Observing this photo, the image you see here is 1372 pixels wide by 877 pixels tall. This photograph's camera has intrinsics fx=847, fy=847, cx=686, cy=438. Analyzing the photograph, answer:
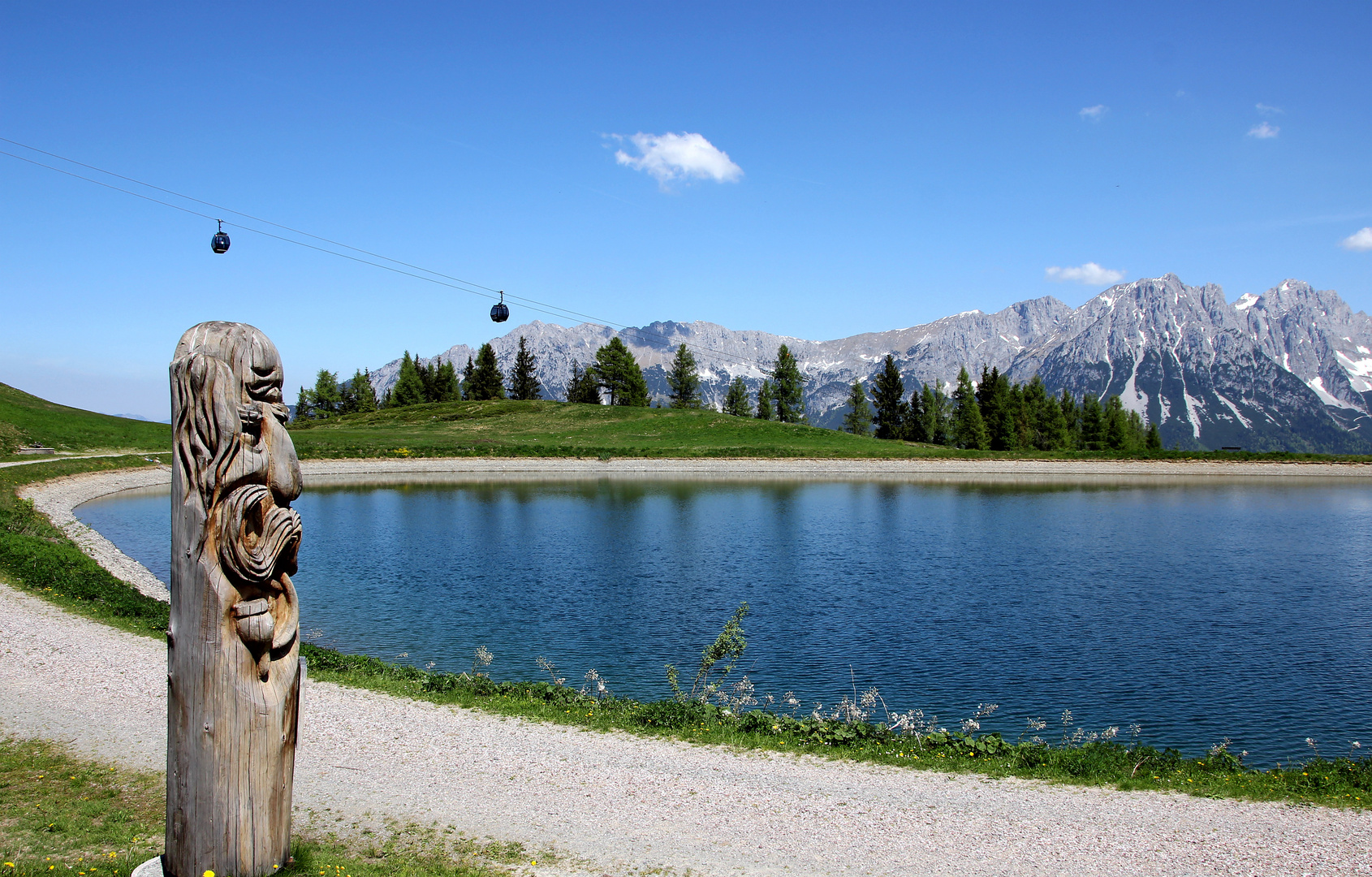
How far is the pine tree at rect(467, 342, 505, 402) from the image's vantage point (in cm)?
14062

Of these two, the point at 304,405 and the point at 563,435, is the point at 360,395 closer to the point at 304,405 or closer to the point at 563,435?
the point at 304,405

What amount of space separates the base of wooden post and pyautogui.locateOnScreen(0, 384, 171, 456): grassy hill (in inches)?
2818

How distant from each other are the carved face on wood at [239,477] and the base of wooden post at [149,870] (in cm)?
175

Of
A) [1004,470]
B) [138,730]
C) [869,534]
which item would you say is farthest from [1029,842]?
[1004,470]

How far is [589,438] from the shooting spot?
10331 centimetres

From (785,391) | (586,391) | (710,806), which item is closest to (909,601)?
(710,806)

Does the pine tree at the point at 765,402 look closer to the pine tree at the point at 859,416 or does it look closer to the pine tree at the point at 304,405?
the pine tree at the point at 859,416

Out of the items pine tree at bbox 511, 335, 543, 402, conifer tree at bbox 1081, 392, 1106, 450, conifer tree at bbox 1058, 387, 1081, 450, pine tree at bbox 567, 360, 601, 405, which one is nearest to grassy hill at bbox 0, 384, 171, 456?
pine tree at bbox 511, 335, 543, 402

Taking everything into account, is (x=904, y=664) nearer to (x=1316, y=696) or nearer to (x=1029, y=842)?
(x=1316, y=696)

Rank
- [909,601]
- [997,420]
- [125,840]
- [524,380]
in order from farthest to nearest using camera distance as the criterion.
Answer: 1. [524,380]
2. [997,420]
3. [909,601]
4. [125,840]

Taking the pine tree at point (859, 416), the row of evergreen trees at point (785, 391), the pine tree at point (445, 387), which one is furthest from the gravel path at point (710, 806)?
the pine tree at point (445, 387)

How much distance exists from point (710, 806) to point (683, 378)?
13156 centimetres

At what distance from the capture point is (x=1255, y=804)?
1023 centimetres

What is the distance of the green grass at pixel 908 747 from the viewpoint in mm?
10977
